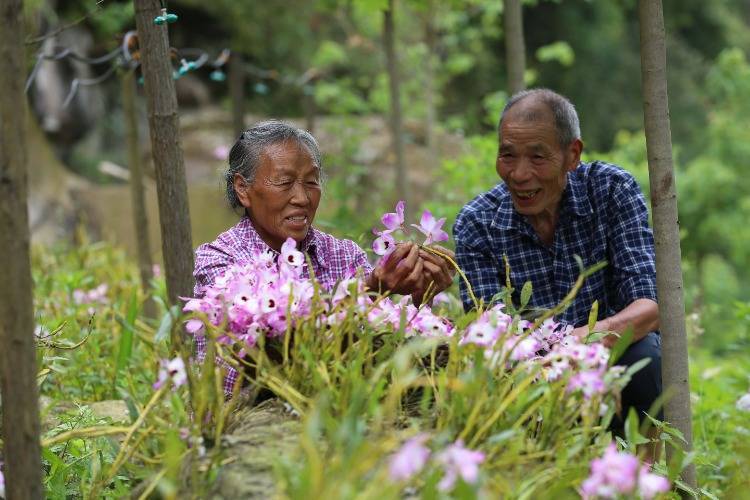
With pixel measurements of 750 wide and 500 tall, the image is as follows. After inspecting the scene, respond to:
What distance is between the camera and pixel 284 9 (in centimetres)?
1388

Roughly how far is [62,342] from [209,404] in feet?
3.42

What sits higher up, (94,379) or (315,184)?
(315,184)

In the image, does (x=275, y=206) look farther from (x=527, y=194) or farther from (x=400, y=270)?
(x=527, y=194)

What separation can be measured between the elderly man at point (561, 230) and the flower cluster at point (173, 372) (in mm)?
1351

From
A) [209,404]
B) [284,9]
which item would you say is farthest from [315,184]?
[284,9]

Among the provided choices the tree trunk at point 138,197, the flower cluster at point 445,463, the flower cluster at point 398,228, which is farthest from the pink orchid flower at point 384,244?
the tree trunk at point 138,197

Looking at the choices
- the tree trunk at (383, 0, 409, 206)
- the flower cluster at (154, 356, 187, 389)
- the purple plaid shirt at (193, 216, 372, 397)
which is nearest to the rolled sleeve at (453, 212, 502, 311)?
the purple plaid shirt at (193, 216, 372, 397)

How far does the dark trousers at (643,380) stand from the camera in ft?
10.3

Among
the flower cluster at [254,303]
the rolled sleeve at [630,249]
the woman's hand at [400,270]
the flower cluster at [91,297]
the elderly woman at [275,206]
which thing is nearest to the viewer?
the flower cluster at [254,303]

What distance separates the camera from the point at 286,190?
2.82m

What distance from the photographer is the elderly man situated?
10.3 feet

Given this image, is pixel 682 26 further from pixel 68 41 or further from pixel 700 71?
pixel 68 41

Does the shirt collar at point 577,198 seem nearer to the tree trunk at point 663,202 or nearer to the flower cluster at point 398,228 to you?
the tree trunk at point 663,202

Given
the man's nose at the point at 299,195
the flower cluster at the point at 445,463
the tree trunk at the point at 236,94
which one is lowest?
the flower cluster at the point at 445,463
